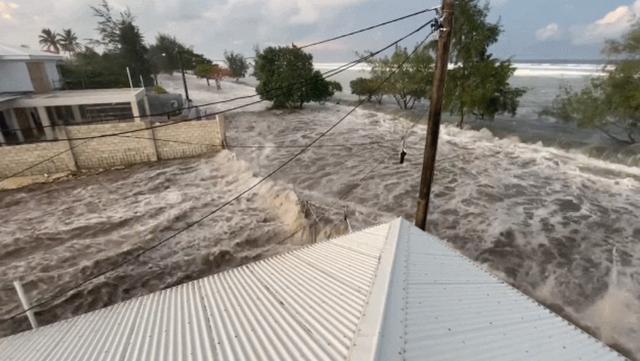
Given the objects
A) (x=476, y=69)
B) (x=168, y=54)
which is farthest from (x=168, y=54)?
(x=476, y=69)

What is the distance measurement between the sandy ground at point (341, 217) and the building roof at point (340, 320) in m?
4.53

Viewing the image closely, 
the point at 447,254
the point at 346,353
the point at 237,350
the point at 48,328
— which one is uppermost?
the point at 346,353

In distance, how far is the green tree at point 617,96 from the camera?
57.5 ft

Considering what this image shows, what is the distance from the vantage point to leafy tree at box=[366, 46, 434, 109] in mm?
30781

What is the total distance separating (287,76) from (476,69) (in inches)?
765

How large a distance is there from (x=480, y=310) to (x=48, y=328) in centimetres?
674

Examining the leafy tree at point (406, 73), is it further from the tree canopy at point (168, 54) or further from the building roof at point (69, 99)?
the tree canopy at point (168, 54)

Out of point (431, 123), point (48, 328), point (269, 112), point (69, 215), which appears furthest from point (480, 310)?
point (269, 112)

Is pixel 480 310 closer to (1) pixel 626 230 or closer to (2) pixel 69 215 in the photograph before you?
(1) pixel 626 230

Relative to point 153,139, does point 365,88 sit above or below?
above

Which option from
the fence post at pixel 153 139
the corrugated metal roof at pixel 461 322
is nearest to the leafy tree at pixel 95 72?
the fence post at pixel 153 139

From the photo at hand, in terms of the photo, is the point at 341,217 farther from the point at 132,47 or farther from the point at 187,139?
the point at 132,47

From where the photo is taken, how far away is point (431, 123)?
6844mm

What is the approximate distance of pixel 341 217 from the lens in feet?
41.3
